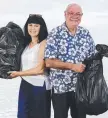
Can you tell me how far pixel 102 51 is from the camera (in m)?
3.18

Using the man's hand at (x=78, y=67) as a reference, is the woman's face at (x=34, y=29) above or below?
above

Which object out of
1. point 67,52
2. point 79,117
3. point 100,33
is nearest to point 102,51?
point 67,52

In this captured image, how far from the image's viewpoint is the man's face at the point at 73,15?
309cm

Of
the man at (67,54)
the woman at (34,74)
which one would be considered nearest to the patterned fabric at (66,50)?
the man at (67,54)

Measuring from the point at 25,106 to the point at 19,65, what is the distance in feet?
1.10

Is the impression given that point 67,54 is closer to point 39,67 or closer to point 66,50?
point 66,50

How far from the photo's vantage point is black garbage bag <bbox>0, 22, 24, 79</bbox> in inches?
133

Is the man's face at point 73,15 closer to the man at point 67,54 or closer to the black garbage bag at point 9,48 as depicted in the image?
the man at point 67,54

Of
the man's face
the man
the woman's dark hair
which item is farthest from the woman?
the man's face

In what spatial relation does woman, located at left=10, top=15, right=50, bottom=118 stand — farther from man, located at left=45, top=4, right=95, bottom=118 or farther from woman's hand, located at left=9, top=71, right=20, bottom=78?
man, located at left=45, top=4, right=95, bottom=118

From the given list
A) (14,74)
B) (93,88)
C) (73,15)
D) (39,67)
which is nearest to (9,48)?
(14,74)

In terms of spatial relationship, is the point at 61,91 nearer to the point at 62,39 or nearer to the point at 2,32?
the point at 62,39

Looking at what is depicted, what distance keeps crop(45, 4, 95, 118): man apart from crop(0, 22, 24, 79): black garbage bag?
12.8 inches

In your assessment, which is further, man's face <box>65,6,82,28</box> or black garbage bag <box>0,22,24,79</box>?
black garbage bag <box>0,22,24,79</box>
